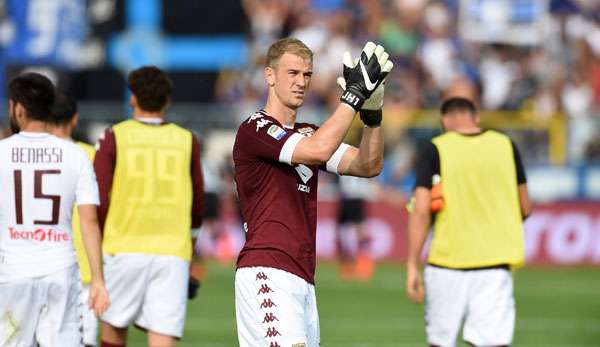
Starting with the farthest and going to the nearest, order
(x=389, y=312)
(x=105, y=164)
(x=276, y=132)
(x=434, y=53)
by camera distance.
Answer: (x=434, y=53), (x=389, y=312), (x=105, y=164), (x=276, y=132)

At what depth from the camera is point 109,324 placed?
32.1 ft

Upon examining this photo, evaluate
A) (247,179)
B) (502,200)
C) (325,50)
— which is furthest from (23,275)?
(325,50)

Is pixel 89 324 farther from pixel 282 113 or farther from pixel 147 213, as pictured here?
pixel 282 113

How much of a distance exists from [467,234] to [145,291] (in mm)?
2359

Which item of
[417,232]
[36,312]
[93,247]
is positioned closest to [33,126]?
[93,247]

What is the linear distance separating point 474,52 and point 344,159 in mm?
20214

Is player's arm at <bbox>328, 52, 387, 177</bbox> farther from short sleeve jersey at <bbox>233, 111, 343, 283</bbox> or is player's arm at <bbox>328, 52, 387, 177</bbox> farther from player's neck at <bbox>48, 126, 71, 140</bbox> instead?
player's neck at <bbox>48, 126, 71, 140</bbox>

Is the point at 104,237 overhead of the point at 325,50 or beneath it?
beneath

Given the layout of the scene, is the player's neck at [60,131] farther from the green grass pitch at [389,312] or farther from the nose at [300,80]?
the green grass pitch at [389,312]

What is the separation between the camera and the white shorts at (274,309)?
23.4 feet

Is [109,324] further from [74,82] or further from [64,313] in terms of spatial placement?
[74,82]

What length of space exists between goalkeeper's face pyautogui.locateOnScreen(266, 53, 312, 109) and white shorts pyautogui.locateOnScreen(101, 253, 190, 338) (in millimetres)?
2813

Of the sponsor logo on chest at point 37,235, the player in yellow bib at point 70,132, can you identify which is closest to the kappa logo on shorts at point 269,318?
the sponsor logo on chest at point 37,235

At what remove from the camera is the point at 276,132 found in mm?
7129
